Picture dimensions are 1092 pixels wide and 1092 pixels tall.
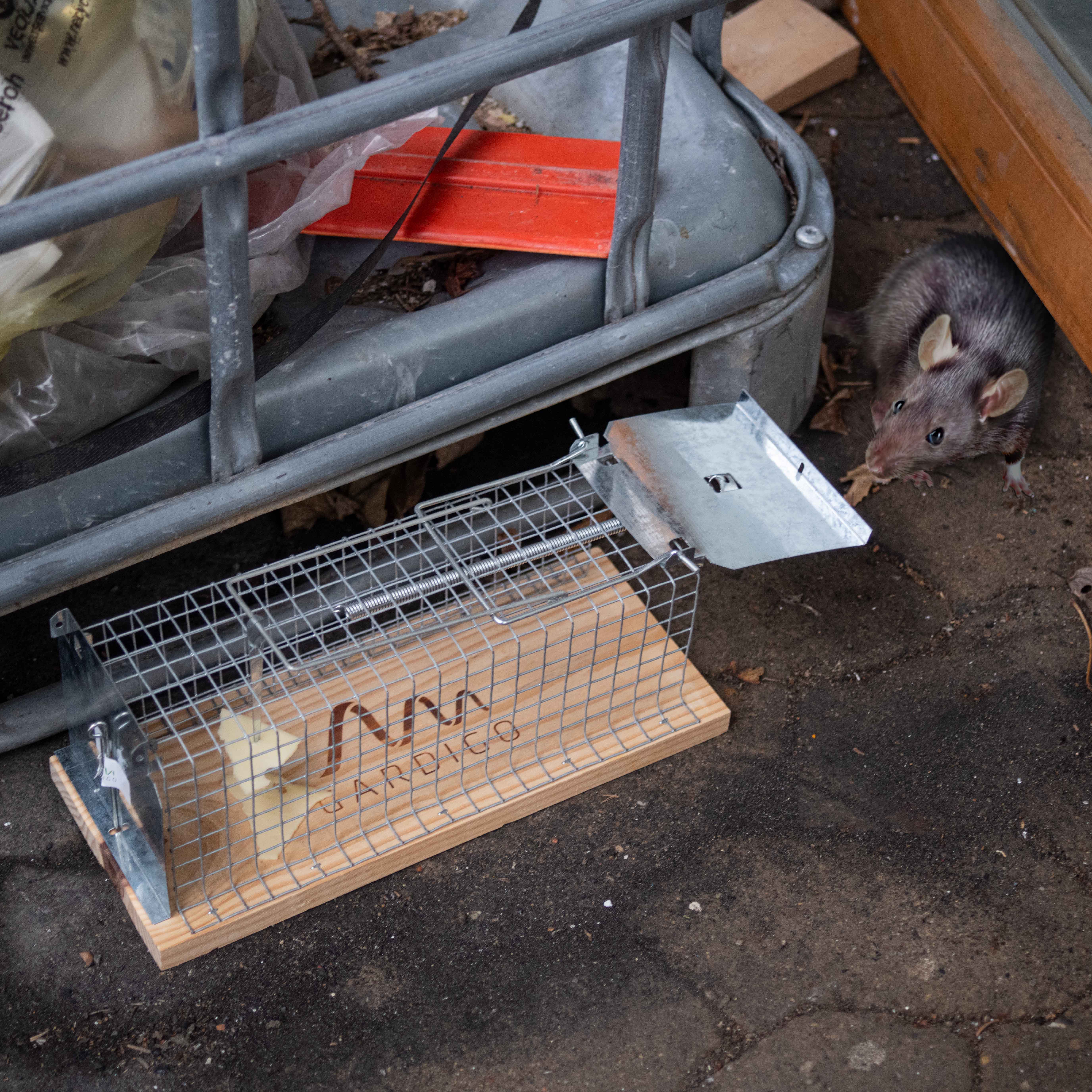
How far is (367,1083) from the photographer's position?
2244 mm

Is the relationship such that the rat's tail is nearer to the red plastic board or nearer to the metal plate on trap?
the metal plate on trap

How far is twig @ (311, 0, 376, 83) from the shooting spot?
3178mm

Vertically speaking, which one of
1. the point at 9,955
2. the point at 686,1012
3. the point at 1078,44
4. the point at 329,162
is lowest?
the point at 686,1012

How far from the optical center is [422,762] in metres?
2.61

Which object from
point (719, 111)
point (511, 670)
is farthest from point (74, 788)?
point (719, 111)

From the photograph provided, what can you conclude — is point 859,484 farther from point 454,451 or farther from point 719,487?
point 454,451

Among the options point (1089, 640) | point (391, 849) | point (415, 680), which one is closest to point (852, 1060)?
point (391, 849)

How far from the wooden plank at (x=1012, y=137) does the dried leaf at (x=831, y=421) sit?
0.65 metres

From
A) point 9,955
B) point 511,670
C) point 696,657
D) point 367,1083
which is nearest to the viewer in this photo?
point 367,1083

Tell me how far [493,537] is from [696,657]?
585 millimetres

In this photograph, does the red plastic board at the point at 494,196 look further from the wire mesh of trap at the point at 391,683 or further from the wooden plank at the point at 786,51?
the wooden plank at the point at 786,51

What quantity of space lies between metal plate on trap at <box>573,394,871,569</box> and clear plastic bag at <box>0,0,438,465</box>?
0.77 meters

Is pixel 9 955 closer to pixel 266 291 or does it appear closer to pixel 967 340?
pixel 266 291

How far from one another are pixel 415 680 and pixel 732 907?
32.3 inches
